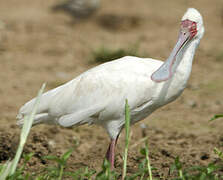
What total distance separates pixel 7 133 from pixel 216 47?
559 centimetres

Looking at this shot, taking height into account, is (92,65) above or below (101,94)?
below

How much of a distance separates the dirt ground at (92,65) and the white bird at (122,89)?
1.48 ft

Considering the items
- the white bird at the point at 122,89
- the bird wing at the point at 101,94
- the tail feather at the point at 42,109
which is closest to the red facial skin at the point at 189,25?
the white bird at the point at 122,89

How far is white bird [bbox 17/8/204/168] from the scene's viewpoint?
3.77m

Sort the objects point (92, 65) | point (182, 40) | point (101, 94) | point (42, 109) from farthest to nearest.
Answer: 1. point (92, 65)
2. point (42, 109)
3. point (101, 94)
4. point (182, 40)

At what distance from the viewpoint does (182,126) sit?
581 centimetres

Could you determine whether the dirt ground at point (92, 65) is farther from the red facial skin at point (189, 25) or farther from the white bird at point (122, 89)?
the red facial skin at point (189, 25)

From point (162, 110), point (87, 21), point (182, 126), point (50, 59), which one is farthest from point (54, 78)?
point (87, 21)

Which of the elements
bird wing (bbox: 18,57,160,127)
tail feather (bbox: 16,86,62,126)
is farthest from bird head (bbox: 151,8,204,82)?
tail feather (bbox: 16,86,62,126)

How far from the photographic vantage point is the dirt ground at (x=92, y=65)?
4.89m

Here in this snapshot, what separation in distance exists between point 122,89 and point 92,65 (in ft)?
15.3

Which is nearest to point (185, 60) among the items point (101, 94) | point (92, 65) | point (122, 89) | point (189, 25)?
point (189, 25)

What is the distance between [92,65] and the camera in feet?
27.8

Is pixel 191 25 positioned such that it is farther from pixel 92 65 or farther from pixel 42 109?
pixel 92 65
